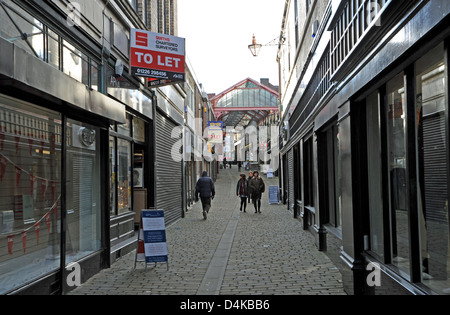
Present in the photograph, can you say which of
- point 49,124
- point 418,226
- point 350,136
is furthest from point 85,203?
point 418,226

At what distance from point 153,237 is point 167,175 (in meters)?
7.30

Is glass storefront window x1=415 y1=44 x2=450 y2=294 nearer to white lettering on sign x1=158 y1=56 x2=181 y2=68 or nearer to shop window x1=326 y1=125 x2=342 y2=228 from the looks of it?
shop window x1=326 y1=125 x2=342 y2=228

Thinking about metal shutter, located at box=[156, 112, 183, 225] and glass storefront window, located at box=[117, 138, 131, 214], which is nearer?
glass storefront window, located at box=[117, 138, 131, 214]

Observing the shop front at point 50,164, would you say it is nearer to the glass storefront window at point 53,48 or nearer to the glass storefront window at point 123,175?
the glass storefront window at point 53,48

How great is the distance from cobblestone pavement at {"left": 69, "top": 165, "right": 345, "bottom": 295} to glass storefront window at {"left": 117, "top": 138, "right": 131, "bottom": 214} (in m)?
1.29

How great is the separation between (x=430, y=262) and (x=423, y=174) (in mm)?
781

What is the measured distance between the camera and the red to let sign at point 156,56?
9711 millimetres

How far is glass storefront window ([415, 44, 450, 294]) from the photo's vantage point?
11.6ft

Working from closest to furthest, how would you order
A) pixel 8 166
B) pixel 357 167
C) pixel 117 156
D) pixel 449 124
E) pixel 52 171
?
pixel 449 124 < pixel 8 166 < pixel 357 167 < pixel 52 171 < pixel 117 156

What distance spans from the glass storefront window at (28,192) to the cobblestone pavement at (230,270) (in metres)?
0.88

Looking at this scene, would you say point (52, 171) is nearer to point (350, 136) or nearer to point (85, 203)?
point (85, 203)

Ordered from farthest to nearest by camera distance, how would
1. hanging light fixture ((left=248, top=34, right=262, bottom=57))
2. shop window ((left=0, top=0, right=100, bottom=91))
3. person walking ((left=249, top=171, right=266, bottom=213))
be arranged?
person walking ((left=249, top=171, right=266, bottom=213)) < hanging light fixture ((left=248, top=34, right=262, bottom=57)) < shop window ((left=0, top=0, right=100, bottom=91))

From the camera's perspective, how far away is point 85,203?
7590 millimetres

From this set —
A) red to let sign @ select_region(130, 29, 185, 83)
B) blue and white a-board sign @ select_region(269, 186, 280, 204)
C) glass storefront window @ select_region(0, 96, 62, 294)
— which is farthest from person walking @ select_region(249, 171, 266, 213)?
glass storefront window @ select_region(0, 96, 62, 294)
